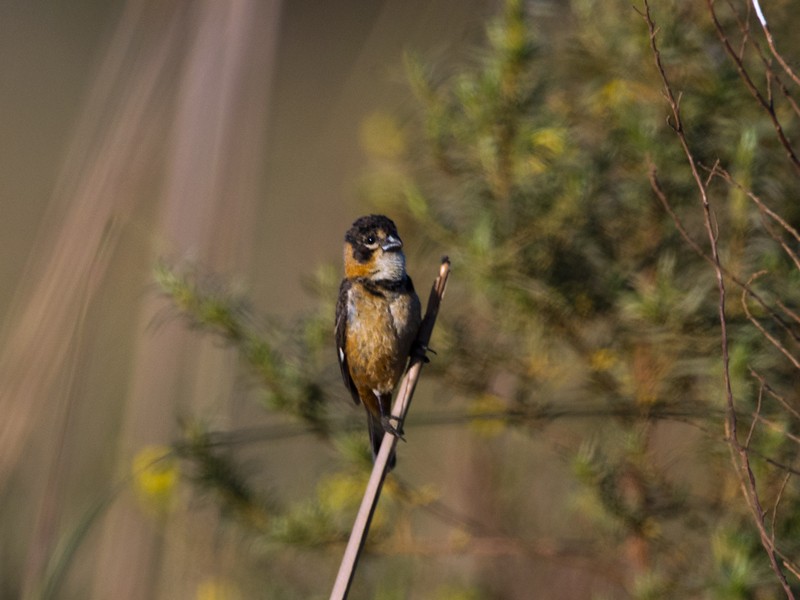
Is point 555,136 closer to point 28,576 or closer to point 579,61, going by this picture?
point 579,61

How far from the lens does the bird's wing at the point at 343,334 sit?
110 inches

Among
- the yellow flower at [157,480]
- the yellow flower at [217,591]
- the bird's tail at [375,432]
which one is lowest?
the yellow flower at [217,591]

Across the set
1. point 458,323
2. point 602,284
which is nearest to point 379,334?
point 458,323

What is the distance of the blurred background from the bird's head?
0.21 meters

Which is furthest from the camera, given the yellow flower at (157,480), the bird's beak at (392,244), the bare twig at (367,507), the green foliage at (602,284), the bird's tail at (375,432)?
the yellow flower at (157,480)

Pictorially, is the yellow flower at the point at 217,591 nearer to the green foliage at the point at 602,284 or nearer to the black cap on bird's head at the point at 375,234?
the green foliage at the point at 602,284

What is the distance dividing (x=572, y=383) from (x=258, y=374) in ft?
2.79

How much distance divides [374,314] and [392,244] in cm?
26

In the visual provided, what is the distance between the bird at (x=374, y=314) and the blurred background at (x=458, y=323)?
122 millimetres

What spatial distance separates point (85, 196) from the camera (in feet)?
8.91

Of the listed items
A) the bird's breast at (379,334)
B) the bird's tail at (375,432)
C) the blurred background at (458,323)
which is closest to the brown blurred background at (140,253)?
the blurred background at (458,323)

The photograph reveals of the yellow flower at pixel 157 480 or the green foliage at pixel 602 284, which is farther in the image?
the yellow flower at pixel 157 480

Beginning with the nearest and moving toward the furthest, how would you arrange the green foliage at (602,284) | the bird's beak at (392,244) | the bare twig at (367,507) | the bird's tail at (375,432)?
1. the bare twig at (367,507)
2. the bird's beak at (392,244)
3. the green foliage at (602,284)
4. the bird's tail at (375,432)

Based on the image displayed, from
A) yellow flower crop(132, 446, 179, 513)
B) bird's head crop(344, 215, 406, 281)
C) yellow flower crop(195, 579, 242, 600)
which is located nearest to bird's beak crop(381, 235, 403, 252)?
bird's head crop(344, 215, 406, 281)
